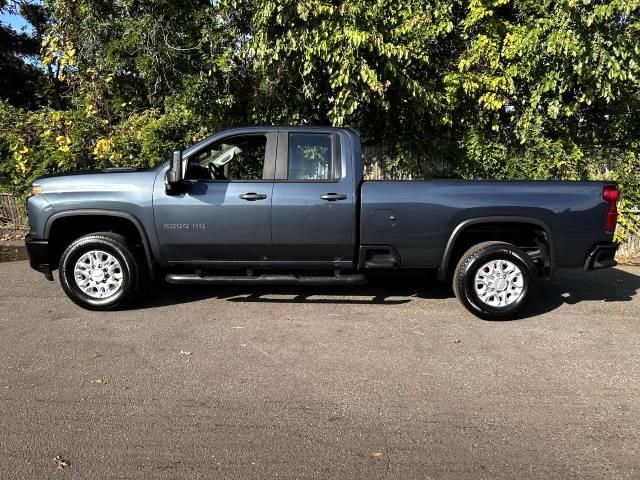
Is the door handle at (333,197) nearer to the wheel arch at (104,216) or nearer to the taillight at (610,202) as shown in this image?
the wheel arch at (104,216)

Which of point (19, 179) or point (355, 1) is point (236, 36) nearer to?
point (355, 1)

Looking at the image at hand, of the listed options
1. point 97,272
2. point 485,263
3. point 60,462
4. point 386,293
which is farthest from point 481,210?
point 60,462

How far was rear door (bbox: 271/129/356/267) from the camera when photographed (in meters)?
5.18

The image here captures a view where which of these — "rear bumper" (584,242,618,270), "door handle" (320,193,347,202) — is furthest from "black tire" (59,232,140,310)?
"rear bumper" (584,242,618,270)

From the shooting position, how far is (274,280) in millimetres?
5316

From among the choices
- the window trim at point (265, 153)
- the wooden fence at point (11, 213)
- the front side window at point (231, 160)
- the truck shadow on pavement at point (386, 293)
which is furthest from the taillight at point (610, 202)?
the wooden fence at point (11, 213)

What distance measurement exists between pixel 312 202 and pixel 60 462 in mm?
3084

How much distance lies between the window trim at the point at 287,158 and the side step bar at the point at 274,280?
96 centimetres

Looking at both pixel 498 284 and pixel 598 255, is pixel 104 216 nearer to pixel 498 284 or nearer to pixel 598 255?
pixel 498 284

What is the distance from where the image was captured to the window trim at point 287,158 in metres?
5.27

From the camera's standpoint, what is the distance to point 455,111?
28.9ft

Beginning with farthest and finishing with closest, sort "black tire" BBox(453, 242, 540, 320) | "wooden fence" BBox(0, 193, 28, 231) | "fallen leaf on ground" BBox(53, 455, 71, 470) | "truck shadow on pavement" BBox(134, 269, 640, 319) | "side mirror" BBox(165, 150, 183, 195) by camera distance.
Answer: "wooden fence" BBox(0, 193, 28, 231) → "truck shadow on pavement" BBox(134, 269, 640, 319) → "black tire" BBox(453, 242, 540, 320) → "side mirror" BBox(165, 150, 183, 195) → "fallen leaf on ground" BBox(53, 455, 71, 470)

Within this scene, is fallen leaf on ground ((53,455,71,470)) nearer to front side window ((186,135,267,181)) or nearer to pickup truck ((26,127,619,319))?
pickup truck ((26,127,619,319))

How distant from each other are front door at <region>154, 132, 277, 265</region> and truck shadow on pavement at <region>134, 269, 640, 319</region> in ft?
2.46
